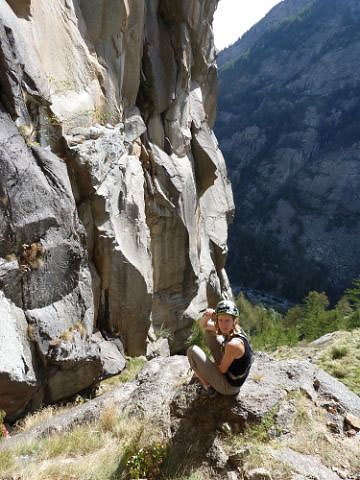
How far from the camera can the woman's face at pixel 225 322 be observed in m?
6.80

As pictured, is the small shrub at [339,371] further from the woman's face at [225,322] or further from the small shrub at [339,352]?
the woman's face at [225,322]

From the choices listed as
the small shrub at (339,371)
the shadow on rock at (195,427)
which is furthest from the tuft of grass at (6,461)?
the small shrub at (339,371)

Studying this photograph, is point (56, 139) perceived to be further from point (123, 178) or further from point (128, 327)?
point (128, 327)

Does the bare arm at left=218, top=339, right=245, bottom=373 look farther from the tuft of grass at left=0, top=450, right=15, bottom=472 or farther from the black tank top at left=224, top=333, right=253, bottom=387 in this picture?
the tuft of grass at left=0, top=450, right=15, bottom=472

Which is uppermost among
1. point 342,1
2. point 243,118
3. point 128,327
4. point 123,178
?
point 342,1

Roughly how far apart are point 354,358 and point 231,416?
9623mm

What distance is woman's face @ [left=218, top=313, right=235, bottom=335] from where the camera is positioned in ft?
22.3

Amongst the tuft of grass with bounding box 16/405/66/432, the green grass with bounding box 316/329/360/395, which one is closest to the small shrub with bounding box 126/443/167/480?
the tuft of grass with bounding box 16/405/66/432

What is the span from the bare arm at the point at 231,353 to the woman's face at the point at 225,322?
314mm

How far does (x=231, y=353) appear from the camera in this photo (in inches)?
261

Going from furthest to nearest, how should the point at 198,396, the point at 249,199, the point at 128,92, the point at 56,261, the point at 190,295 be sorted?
the point at 249,199 < the point at 190,295 < the point at 128,92 < the point at 56,261 < the point at 198,396

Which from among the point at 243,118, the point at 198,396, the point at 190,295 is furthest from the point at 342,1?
the point at 198,396

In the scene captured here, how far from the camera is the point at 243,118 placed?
175375mm

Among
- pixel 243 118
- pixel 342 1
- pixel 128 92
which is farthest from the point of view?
pixel 342 1
